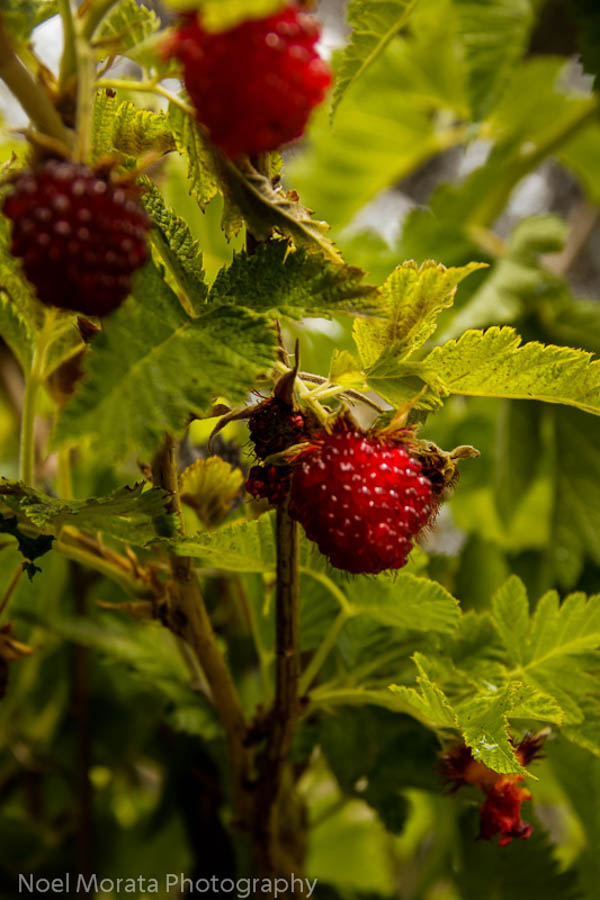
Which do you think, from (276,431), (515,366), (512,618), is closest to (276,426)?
(276,431)

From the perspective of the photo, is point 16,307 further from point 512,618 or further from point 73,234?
point 512,618

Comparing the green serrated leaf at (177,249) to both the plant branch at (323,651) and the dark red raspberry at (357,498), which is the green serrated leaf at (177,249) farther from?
the plant branch at (323,651)

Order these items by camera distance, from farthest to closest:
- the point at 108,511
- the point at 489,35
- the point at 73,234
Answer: the point at 489,35
the point at 108,511
the point at 73,234

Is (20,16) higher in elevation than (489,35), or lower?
higher

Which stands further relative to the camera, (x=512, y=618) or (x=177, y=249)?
(x=512, y=618)

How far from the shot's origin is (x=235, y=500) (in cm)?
51

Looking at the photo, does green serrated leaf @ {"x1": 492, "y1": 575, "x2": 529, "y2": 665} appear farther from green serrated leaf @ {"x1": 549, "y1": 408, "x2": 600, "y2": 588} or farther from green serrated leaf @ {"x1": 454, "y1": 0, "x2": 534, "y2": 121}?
green serrated leaf @ {"x1": 454, "y1": 0, "x2": 534, "y2": 121}

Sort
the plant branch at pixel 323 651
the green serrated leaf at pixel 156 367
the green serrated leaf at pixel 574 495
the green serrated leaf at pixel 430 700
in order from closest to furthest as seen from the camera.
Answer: the green serrated leaf at pixel 156 367 < the green serrated leaf at pixel 430 700 < the plant branch at pixel 323 651 < the green serrated leaf at pixel 574 495

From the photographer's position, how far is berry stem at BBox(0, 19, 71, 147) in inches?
10.4

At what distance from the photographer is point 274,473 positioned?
334 mm

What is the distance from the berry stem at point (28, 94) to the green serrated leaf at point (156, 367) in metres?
0.05

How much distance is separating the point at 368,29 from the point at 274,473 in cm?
24

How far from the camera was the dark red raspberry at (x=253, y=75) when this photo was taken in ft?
0.83

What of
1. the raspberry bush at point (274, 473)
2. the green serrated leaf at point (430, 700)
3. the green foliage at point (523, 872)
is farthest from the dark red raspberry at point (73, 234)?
the green foliage at point (523, 872)
